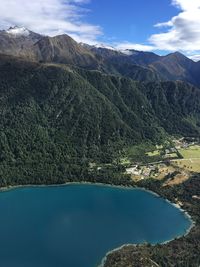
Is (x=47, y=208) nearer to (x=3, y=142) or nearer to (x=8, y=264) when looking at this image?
(x=8, y=264)

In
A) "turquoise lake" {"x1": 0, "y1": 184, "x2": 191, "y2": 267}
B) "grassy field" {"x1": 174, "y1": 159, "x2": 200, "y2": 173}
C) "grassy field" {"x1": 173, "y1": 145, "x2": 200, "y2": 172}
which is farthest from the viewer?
"grassy field" {"x1": 173, "y1": 145, "x2": 200, "y2": 172}

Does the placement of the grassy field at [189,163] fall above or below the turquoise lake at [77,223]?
above

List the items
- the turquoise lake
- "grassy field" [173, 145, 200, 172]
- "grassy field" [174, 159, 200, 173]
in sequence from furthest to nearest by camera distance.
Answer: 1. "grassy field" [173, 145, 200, 172]
2. "grassy field" [174, 159, 200, 173]
3. the turquoise lake

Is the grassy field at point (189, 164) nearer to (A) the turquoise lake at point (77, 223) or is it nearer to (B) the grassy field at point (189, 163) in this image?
(B) the grassy field at point (189, 163)

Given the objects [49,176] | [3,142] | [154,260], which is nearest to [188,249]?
[154,260]

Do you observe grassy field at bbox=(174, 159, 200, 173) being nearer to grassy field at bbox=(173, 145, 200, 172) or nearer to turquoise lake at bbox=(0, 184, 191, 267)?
grassy field at bbox=(173, 145, 200, 172)

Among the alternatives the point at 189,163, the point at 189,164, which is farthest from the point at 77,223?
the point at 189,163

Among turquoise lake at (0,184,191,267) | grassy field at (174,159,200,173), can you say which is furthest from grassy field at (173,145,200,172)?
turquoise lake at (0,184,191,267)

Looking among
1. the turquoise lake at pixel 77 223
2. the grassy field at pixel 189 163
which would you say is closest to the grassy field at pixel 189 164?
the grassy field at pixel 189 163
